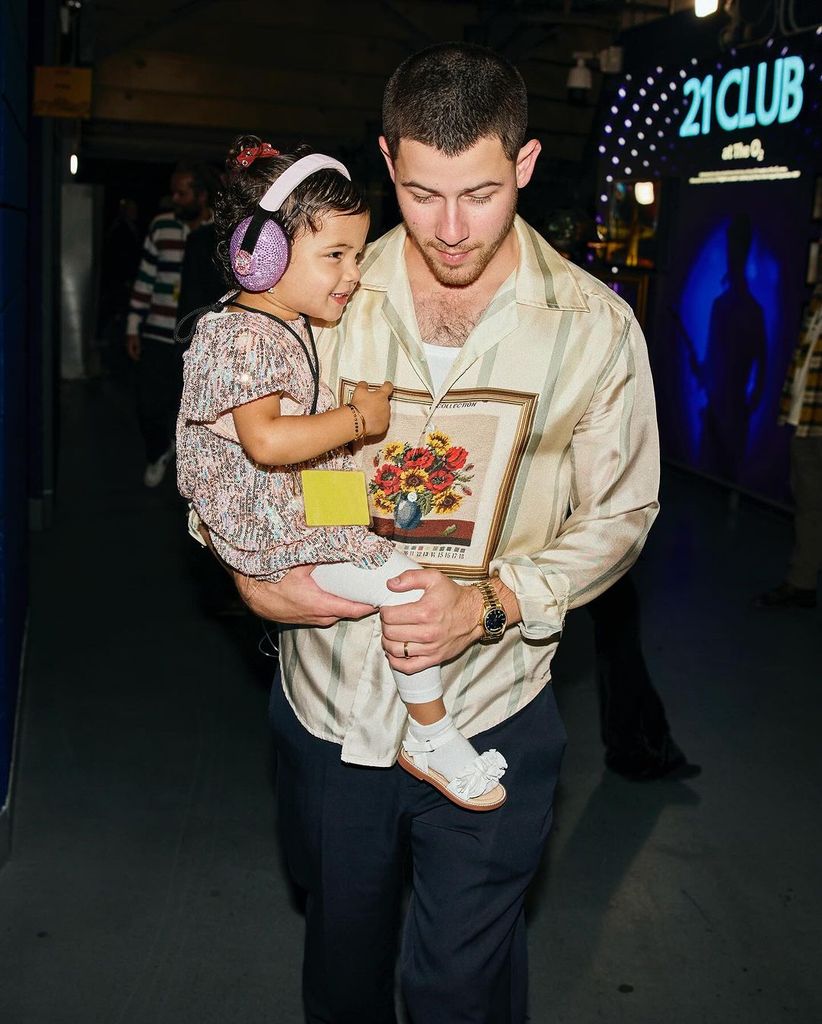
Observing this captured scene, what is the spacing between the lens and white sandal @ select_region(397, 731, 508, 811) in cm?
180

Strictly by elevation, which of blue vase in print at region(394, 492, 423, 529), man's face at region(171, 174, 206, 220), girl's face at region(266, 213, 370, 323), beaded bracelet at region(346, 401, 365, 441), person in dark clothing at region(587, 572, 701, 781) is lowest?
person in dark clothing at region(587, 572, 701, 781)

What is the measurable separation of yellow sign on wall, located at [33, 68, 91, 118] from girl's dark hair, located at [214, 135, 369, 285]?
501 centimetres

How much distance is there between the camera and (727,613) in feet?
17.9

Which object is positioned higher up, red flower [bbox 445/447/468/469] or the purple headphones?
the purple headphones

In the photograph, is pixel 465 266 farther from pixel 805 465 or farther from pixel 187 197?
pixel 187 197

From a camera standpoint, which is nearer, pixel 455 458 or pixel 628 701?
pixel 455 458

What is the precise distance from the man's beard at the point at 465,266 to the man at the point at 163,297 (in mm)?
4359

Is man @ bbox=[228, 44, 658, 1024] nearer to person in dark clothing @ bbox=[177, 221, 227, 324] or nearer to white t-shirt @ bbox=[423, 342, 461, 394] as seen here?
white t-shirt @ bbox=[423, 342, 461, 394]

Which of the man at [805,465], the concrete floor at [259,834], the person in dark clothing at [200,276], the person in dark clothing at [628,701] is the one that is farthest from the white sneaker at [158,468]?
the person in dark clothing at [628,701]

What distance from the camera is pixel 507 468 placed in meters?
1.84

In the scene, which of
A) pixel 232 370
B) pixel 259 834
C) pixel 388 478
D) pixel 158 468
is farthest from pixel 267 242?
pixel 158 468

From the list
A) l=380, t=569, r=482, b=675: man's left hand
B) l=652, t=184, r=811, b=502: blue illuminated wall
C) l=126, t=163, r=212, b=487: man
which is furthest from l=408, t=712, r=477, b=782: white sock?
l=652, t=184, r=811, b=502: blue illuminated wall

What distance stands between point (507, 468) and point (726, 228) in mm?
6953

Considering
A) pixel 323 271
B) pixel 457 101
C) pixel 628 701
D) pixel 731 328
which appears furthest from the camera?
pixel 731 328
